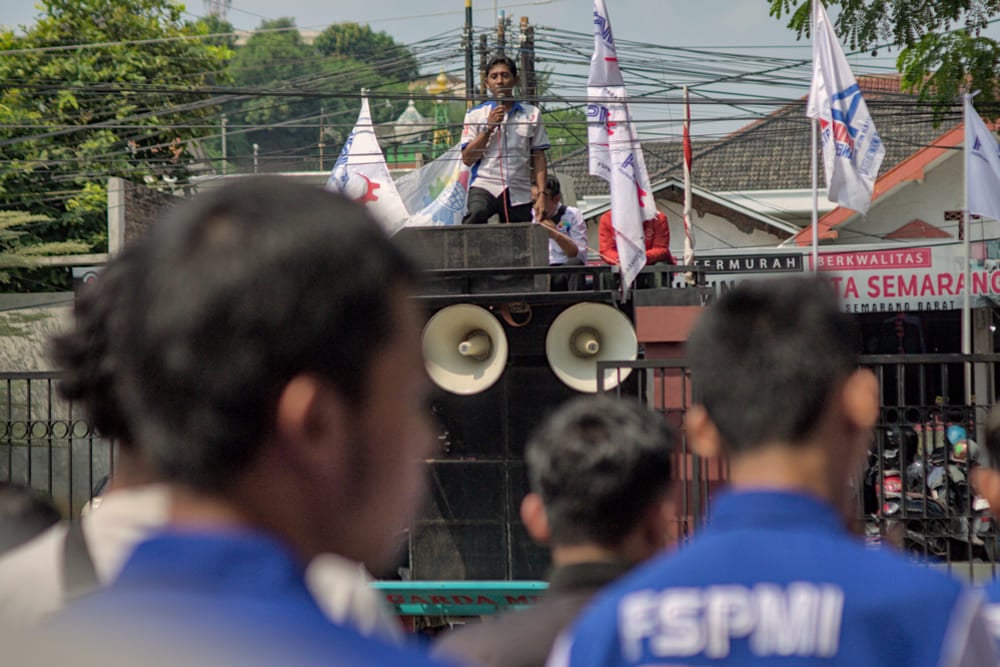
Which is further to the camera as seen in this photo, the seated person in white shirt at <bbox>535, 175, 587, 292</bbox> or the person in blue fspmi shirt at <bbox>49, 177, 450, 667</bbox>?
the seated person in white shirt at <bbox>535, 175, 587, 292</bbox>

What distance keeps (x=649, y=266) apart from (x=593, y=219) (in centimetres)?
1405

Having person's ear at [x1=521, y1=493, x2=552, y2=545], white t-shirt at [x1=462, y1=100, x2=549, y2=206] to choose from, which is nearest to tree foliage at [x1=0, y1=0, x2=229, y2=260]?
white t-shirt at [x1=462, y1=100, x2=549, y2=206]

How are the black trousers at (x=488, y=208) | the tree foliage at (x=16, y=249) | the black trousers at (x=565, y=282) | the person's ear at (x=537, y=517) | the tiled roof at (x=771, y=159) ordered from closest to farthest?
the person's ear at (x=537, y=517) < the black trousers at (x=565, y=282) < the black trousers at (x=488, y=208) < the tree foliage at (x=16, y=249) < the tiled roof at (x=771, y=159)

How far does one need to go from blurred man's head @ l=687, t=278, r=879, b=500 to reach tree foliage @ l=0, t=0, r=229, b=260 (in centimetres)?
1755

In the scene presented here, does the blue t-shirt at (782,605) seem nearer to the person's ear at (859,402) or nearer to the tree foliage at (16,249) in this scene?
the person's ear at (859,402)

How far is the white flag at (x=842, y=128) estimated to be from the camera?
9.61 m

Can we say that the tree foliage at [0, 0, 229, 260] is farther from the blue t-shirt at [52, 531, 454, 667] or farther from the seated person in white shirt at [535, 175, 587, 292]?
the blue t-shirt at [52, 531, 454, 667]

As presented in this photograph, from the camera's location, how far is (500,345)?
8.05 m

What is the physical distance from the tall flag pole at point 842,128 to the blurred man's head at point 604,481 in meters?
7.38

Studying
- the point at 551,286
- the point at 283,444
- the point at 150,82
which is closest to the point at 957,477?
the point at 551,286

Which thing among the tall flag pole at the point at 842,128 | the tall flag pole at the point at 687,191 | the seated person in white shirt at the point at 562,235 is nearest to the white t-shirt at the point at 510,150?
the seated person in white shirt at the point at 562,235

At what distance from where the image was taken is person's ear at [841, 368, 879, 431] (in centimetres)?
173

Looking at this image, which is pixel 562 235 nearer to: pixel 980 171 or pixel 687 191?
pixel 980 171

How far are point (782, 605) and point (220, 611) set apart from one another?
0.90 m
